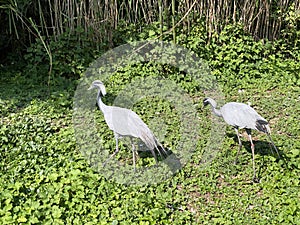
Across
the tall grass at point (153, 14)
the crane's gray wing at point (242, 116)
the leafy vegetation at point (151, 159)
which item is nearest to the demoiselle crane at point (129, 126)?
the leafy vegetation at point (151, 159)

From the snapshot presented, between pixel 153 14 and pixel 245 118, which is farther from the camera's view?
pixel 153 14

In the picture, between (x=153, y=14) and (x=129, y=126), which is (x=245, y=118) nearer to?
(x=129, y=126)

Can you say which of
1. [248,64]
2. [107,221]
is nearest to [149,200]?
[107,221]

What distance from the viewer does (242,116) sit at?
11.9 feet

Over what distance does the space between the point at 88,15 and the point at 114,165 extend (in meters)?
2.53

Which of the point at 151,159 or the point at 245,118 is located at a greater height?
the point at 245,118

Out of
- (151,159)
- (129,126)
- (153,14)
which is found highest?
(153,14)

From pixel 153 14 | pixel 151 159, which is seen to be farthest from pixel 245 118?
pixel 153 14

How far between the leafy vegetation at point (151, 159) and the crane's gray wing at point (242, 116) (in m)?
0.42

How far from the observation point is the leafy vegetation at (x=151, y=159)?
3271 mm

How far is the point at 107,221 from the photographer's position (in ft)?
10.4

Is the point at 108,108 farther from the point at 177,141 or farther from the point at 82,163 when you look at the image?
the point at 177,141

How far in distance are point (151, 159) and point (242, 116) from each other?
86 cm

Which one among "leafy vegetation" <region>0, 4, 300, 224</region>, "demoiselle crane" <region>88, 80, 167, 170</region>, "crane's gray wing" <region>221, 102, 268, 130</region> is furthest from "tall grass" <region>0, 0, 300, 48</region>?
"demoiselle crane" <region>88, 80, 167, 170</region>
